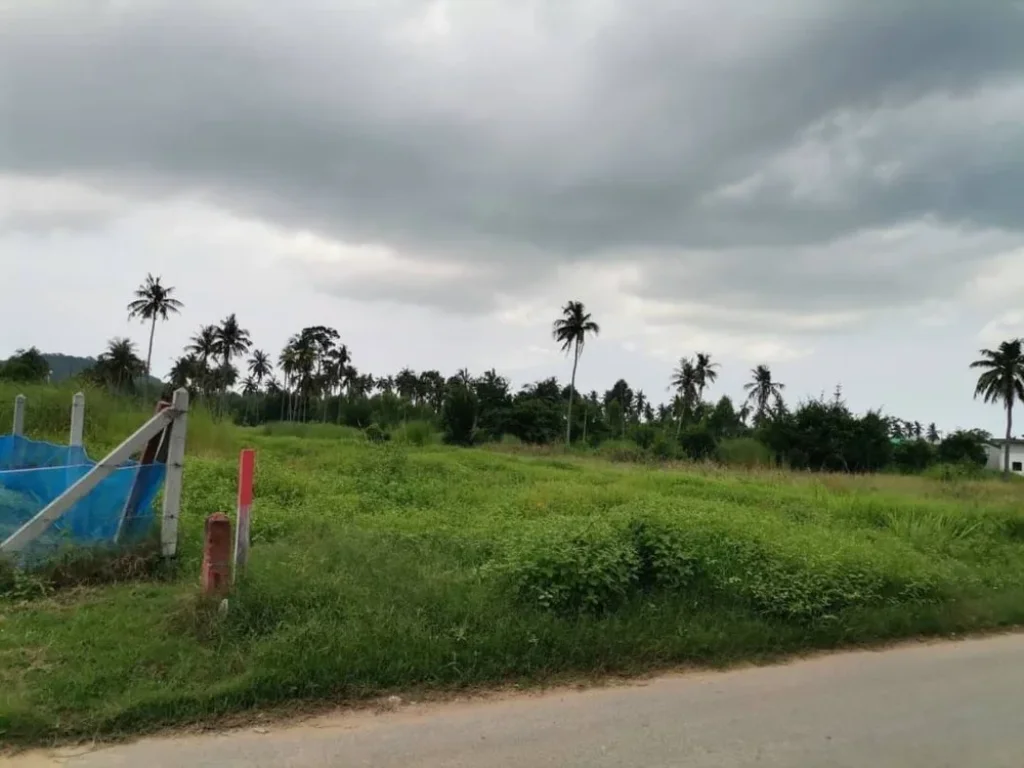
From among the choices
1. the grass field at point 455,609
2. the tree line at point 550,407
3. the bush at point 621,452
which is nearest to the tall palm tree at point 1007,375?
the tree line at point 550,407

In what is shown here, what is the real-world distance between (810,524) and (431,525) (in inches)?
214

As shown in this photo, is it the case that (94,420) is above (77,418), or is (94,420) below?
below

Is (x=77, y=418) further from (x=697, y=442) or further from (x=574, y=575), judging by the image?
(x=697, y=442)

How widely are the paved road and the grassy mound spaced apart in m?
0.32

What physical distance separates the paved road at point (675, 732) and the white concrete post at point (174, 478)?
2793mm

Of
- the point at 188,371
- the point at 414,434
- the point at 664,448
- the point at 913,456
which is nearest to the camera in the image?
the point at 414,434

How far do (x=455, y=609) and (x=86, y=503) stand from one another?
3265 mm

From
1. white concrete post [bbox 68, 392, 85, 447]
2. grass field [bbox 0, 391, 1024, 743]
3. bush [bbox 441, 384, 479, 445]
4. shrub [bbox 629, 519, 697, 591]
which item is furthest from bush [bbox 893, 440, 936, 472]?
white concrete post [bbox 68, 392, 85, 447]

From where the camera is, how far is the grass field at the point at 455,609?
400 centimetres

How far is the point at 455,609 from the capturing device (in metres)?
5.00

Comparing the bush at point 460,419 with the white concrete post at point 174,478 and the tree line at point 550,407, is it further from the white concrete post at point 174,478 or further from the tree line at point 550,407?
the white concrete post at point 174,478

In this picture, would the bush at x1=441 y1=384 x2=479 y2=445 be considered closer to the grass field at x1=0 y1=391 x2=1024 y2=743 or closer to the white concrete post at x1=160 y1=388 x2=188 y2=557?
the grass field at x1=0 y1=391 x2=1024 y2=743

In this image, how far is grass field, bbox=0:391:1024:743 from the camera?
4004 millimetres

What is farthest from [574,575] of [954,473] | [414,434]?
[954,473]
